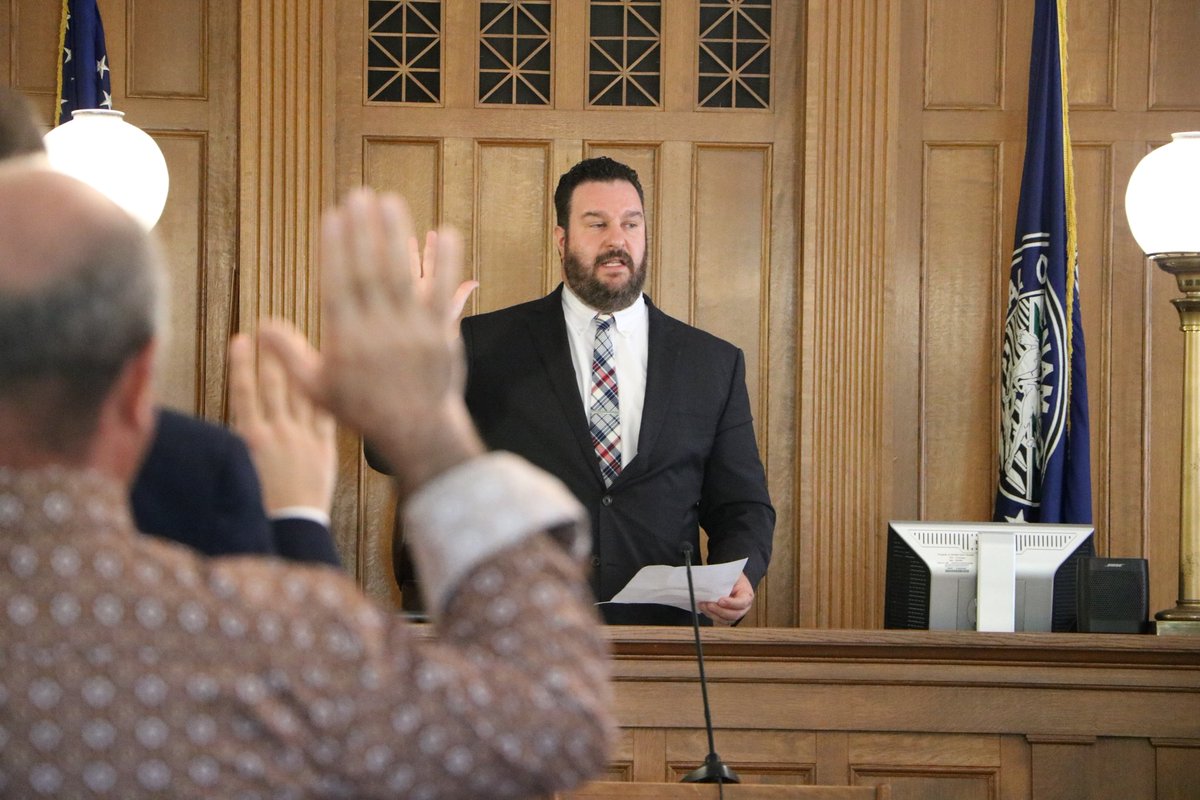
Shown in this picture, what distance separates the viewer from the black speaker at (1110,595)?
400 centimetres

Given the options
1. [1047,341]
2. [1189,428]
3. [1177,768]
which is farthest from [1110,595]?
[1047,341]

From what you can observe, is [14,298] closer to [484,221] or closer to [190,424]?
[190,424]

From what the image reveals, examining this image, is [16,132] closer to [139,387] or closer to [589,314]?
[139,387]

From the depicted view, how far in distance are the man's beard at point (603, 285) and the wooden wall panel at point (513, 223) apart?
0.85 m

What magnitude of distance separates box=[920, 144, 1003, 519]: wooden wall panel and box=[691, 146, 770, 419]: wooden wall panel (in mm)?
601

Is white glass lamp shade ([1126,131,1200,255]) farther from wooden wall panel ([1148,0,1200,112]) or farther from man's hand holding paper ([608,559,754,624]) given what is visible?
man's hand holding paper ([608,559,754,624])

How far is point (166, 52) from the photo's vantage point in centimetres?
573

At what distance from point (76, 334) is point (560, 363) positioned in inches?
148

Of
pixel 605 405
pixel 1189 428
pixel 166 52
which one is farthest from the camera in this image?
pixel 166 52

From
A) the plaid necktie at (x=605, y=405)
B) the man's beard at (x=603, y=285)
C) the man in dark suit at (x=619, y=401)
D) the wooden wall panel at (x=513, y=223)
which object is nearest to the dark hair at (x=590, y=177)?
the man in dark suit at (x=619, y=401)

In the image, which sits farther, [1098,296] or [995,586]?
[1098,296]

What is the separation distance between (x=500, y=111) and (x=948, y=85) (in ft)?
5.43

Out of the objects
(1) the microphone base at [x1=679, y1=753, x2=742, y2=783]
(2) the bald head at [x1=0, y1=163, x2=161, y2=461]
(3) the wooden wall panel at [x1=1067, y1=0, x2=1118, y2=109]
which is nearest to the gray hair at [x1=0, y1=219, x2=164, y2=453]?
(2) the bald head at [x1=0, y1=163, x2=161, y2=461]

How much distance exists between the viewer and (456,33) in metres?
5.75
